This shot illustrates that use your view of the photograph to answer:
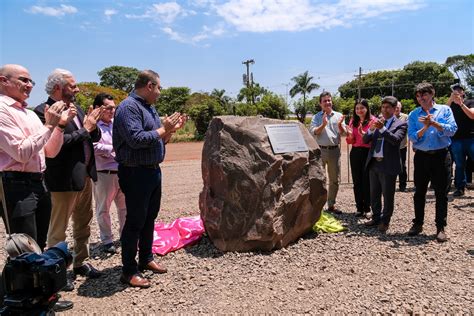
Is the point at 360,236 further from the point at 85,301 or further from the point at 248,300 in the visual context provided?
the point at 85,301

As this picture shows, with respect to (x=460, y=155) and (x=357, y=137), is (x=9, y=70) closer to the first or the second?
(x=357, y=137)

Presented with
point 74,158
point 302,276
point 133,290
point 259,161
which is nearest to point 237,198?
point 259,161

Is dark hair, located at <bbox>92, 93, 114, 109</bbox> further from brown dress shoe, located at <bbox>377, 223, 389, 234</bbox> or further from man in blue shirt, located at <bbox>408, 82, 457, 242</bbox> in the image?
brown dress shoe, located at <bbox>377, 223, 389, 234</bbox>

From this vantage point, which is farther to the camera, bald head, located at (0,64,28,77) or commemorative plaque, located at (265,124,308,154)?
commemorative plaque, located at (265,124,308,154)

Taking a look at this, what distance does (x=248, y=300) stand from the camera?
334cm

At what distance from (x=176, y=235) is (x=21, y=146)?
2514 millimetres

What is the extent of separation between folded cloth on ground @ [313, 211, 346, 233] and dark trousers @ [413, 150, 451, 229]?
3.56 ft

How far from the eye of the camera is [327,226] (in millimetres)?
5238

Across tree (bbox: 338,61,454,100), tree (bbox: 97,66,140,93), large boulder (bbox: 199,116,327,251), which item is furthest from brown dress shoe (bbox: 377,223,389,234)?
tree (bbox: 97,66,140,93)

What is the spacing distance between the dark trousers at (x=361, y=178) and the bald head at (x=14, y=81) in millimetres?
4633

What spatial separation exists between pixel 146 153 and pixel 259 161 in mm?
1443

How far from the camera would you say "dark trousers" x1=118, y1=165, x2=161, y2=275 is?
11.3ft

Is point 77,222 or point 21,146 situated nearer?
point 21,146

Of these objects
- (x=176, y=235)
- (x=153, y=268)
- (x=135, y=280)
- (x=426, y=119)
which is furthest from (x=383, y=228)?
(x=135, y=280)
